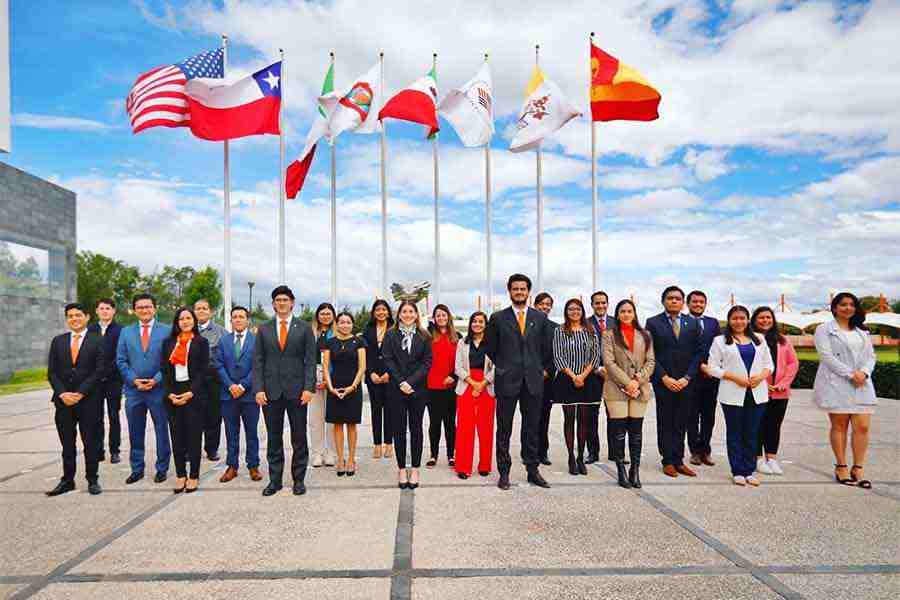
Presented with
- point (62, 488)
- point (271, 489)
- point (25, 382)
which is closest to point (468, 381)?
point (271, 489)

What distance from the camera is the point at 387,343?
6.02m

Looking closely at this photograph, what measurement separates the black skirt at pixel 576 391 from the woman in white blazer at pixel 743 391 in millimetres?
1166

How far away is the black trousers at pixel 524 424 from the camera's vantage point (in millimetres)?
5641

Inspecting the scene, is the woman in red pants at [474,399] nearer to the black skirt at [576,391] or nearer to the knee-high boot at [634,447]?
the black skirt at [576,391]

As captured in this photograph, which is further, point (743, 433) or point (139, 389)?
point (139, 389)

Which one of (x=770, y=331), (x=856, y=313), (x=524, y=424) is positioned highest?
(x=856, y=313)

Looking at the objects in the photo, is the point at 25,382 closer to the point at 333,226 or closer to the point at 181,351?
the point at 333,226

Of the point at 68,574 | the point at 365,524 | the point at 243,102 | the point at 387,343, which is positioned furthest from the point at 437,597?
the point at 243,102

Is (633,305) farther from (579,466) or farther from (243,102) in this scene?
(243,102)

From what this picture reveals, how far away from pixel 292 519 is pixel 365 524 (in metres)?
0.63

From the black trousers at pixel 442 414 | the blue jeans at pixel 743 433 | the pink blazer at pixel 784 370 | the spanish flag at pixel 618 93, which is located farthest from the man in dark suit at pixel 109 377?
the spanish flag at pixel 618 93

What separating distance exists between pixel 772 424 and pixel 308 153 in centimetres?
992

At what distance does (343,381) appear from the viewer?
6109 millimetres

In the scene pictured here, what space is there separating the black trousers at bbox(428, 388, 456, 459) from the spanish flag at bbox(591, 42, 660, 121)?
26.5 feet
